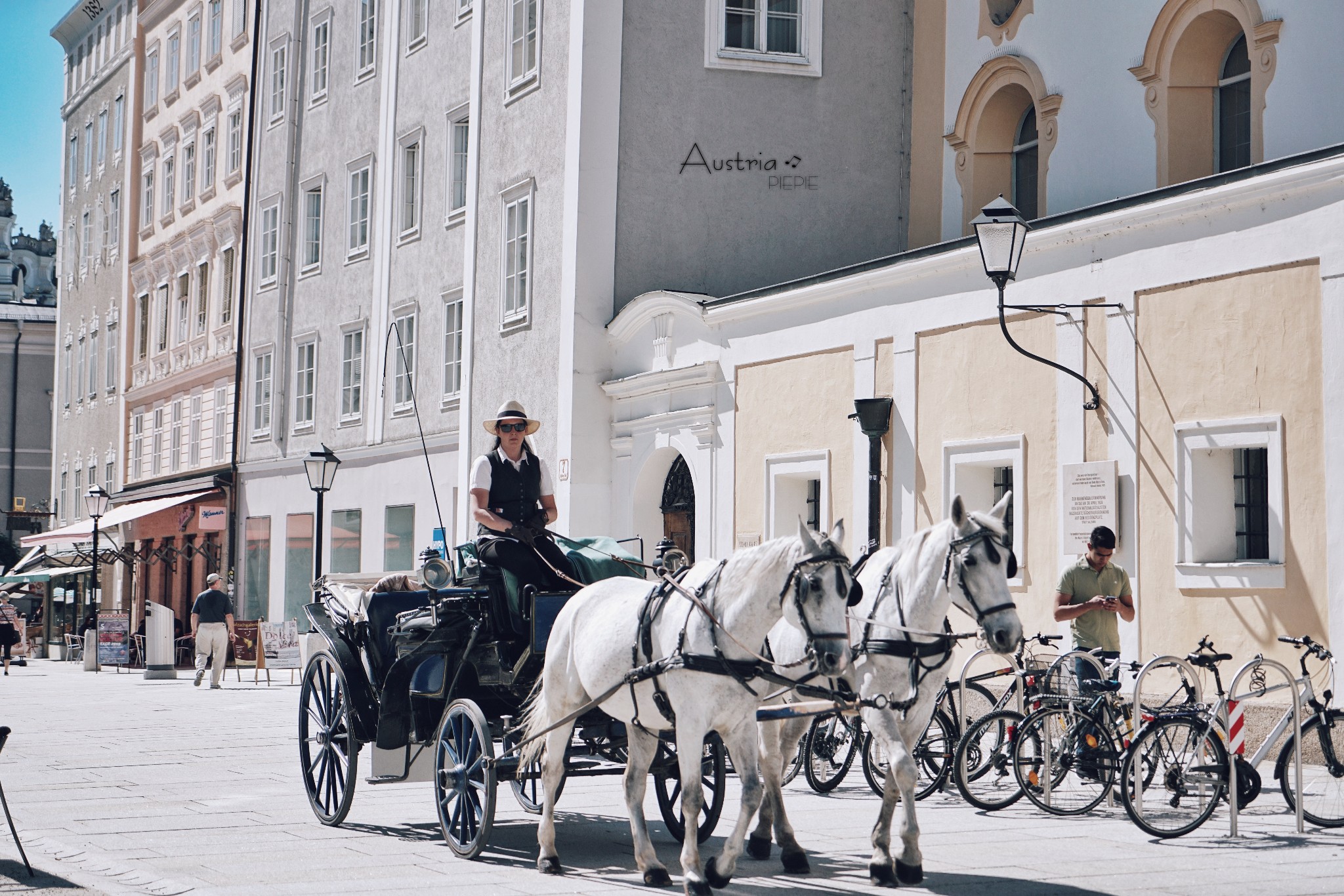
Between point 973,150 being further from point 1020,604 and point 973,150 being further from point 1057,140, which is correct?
point 1020,604

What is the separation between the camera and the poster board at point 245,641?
3086 cm

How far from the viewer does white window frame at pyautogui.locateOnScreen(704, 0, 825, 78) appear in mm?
23453

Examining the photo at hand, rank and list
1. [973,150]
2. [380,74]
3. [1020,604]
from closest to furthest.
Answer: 1. [1020,604]
2. [973,150]
3. [380,74]

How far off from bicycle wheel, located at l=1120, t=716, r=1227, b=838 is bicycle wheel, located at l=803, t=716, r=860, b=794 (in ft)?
8.67

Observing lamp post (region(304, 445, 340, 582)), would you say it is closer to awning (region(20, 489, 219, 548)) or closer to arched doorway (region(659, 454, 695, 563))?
arched doorway (region(659, 454, 695, 563))

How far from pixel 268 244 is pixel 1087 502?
2485 cm

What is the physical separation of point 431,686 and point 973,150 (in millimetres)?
14139

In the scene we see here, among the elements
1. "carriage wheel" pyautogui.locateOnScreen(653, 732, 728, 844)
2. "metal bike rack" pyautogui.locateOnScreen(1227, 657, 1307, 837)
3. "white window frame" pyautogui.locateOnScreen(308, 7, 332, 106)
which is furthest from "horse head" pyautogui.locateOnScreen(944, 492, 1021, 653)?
"white window frame" pyautogui.locateOnScreen(308, 7, 332, 106)

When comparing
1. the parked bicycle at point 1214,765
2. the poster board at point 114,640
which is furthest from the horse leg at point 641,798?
the poster board at point 114,640

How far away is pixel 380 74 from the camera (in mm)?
31797

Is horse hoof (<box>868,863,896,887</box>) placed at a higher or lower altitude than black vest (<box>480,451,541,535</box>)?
lower

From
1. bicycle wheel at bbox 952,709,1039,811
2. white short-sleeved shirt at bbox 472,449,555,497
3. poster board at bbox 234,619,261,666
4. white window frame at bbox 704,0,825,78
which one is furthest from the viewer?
poster board at bbox 234,619,261,666

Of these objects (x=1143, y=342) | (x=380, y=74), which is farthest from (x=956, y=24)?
(x=380, y=74)

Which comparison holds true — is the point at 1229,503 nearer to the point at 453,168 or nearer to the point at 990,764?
the point at 990,764
